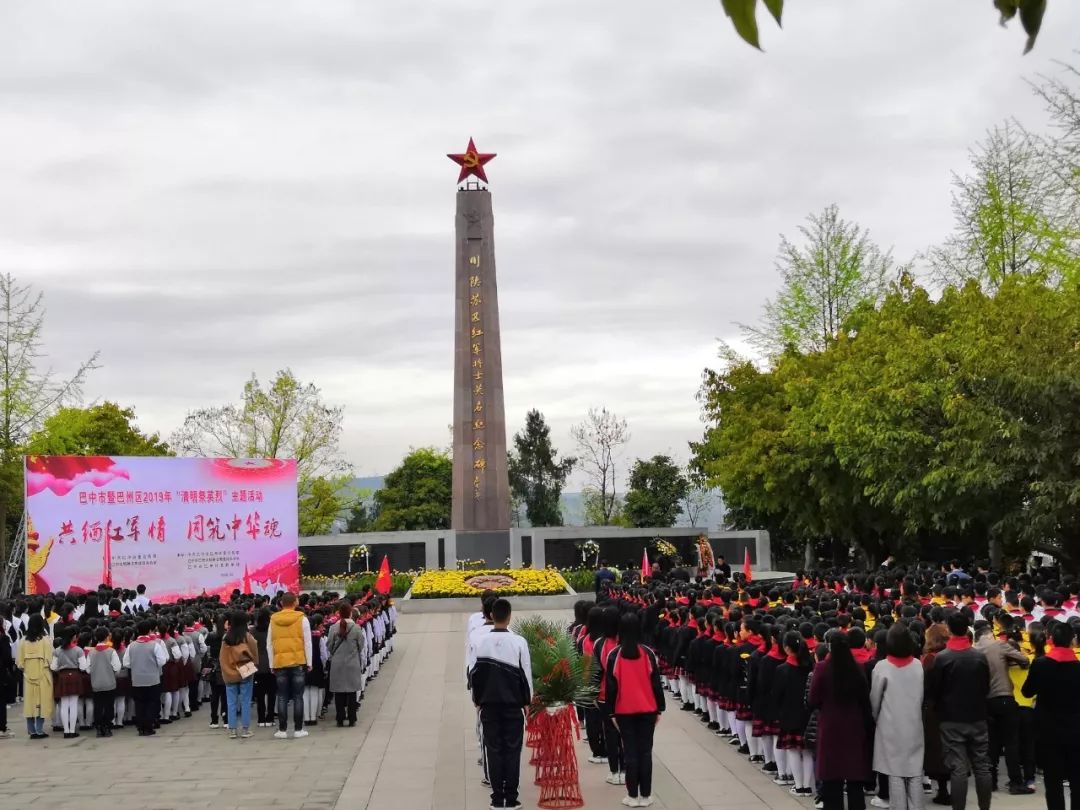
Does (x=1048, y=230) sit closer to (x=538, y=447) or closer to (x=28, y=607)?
(x=28, y=607)

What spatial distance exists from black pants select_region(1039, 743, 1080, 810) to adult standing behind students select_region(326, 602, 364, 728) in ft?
24.6

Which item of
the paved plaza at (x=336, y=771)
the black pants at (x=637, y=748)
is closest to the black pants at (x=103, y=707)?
the paved plaza at (x=336, y=771)

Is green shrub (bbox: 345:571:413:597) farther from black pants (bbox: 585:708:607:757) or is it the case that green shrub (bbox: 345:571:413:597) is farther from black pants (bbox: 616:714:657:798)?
black pants (bbox: 616:714:657:798)

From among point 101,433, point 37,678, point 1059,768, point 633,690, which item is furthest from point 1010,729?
point 101,433

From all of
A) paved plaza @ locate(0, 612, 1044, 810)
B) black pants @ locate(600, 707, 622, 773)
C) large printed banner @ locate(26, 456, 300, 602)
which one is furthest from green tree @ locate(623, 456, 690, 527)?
black pants @ locate(600, 707, 622, 773)

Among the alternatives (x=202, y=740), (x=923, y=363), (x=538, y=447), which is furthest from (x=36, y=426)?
Result: (x=538, y=447)

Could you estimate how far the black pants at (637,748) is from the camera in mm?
8094

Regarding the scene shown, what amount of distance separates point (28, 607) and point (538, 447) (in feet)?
146

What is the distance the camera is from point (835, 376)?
89.0 feet

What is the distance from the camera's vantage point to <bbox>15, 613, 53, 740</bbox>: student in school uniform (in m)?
12.2

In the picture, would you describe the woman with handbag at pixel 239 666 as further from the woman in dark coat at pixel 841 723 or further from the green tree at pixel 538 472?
the green tree at pixel 538 472

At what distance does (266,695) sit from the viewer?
43.0 feet

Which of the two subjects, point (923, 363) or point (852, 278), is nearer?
point (923, 363)

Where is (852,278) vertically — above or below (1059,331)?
above
